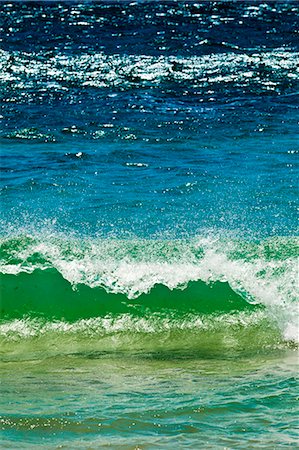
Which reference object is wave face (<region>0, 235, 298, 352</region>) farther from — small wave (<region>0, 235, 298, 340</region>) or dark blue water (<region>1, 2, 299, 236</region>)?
dark blue water (<region>1, 2, 299, 236</region>)

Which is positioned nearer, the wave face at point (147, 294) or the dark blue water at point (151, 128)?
→ the wave face at point (147, 294)

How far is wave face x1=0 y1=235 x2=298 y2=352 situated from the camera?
7605 mm

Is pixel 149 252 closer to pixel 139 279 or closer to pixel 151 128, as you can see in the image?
pixel 139 279

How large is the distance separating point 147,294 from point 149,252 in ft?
2.26

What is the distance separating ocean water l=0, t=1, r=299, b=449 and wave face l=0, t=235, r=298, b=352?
2 centimetres

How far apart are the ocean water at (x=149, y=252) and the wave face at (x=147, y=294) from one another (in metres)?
0.02

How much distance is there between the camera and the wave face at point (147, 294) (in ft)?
25.0

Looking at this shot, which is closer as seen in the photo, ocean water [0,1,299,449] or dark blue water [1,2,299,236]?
ocean water [0,1,299,449]

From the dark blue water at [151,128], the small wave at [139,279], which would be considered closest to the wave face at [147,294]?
the small wave at [139,279]

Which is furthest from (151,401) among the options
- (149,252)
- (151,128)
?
(151,128)

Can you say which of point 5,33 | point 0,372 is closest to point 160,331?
point 0,372

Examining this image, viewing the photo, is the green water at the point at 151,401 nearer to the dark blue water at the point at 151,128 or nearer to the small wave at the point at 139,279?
the small wave at the point at 139,279

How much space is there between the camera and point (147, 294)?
323 inches

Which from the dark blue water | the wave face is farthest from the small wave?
the dark blue water
